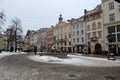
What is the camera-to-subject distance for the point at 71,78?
1159 cm

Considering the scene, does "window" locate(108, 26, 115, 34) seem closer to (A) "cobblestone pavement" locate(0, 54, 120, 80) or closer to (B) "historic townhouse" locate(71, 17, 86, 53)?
(B) "historic townhouse" locate(71, 17, 86, 53)

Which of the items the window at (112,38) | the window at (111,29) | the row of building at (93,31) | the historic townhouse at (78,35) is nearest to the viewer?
the window at (112,38)

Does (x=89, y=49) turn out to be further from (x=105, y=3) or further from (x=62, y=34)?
(x=62, y=34)

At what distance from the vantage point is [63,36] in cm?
8938

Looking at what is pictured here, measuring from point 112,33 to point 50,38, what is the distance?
5254 cm

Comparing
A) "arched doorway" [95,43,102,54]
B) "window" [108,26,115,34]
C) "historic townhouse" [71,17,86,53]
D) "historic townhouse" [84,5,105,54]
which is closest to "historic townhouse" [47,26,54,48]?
"historic townhouse" [71,17,86,53]

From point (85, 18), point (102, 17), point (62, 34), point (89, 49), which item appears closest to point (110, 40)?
point (102, 17)

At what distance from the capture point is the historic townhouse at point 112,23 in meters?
54.9

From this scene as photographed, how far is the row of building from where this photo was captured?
56.2 meters

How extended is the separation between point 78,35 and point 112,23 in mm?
21367

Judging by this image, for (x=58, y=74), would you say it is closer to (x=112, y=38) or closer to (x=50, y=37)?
(x=112, y=38)

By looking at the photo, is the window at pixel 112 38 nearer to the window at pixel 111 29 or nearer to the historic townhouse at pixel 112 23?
the historic townhouse at pixel 112 23

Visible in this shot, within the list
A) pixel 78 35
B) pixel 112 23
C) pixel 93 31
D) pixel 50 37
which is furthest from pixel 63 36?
pixel 112 23

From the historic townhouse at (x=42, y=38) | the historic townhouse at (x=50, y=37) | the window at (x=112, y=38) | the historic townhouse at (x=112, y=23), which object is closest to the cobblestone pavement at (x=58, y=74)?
the historic townhouse at (x=112, y=23)
